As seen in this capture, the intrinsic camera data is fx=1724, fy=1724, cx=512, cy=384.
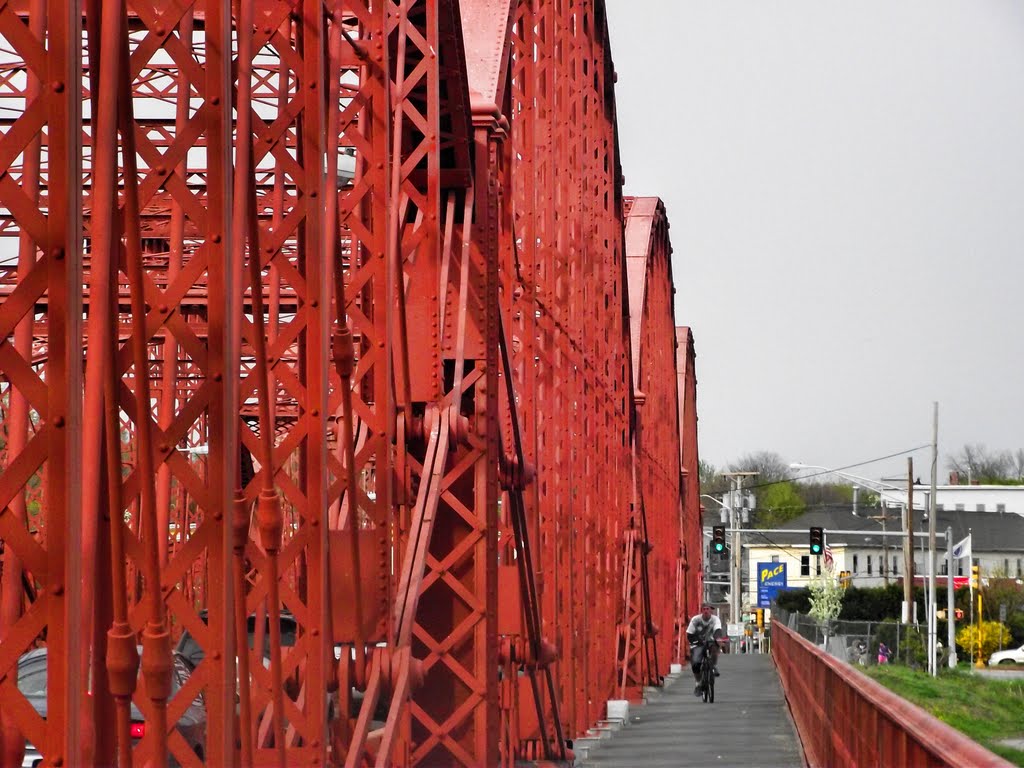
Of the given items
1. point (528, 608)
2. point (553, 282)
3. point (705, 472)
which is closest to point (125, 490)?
point (528, 608)

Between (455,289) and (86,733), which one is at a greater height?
(455,289)

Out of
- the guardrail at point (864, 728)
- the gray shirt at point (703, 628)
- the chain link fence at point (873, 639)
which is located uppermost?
the guardrail at point (864, 728)

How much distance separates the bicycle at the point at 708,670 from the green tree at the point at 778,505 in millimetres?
117577

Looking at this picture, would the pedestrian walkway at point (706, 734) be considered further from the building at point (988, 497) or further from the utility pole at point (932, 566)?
the building at point (988, 497)

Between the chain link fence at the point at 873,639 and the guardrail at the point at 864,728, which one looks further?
the chain link fence at the point at 873,639

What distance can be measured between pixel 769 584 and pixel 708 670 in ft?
277

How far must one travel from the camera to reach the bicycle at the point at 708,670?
91.8ft

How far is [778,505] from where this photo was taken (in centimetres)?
15525

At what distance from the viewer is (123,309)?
2242 cm

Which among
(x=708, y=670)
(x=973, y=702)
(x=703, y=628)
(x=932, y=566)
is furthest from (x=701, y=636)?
(x=932, y=566)

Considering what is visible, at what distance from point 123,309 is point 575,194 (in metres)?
6.11

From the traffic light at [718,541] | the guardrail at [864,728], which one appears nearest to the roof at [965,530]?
the traffic light at [718,541]

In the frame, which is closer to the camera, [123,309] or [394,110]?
[394,110]

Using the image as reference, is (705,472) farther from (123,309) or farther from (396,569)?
(396,569)
